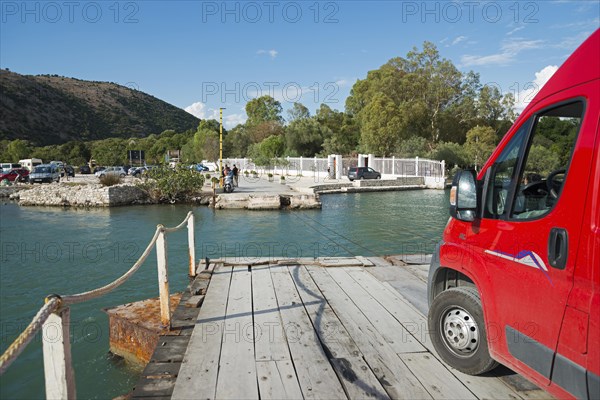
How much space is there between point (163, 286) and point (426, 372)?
2.78 m

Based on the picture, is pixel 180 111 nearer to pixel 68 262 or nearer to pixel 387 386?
pixel 68 262

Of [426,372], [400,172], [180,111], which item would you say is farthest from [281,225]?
[180,111]

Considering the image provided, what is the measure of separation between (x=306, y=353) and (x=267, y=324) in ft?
2.83

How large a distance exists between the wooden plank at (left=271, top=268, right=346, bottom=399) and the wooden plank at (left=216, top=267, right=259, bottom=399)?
1.23 feet

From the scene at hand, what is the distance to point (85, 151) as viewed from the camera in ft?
254

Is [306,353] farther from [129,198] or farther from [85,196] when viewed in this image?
[85,196]

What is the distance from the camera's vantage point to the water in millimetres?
5793

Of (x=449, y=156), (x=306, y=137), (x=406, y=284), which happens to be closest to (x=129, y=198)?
(x=406, y=284)

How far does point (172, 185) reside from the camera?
25719mm

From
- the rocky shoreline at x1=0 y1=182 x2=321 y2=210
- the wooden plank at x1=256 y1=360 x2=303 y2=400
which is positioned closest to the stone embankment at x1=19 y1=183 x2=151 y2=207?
the rocky shoreline at x1=0 y1=182 x2=321 y2=210

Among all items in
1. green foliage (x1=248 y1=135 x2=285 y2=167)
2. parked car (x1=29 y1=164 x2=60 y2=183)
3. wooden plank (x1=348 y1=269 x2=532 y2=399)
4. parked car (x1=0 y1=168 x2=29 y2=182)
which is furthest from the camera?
green foliage (x1=248 y1=135 x2=285 y2=167)

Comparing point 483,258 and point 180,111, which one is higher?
point 180,111

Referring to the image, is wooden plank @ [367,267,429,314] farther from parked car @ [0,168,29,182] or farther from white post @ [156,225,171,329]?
parked car @ [0,168,29,182]

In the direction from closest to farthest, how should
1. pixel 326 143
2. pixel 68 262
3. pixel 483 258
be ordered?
pixel 483 258 < pixel 68 262 < pixel 326 143
